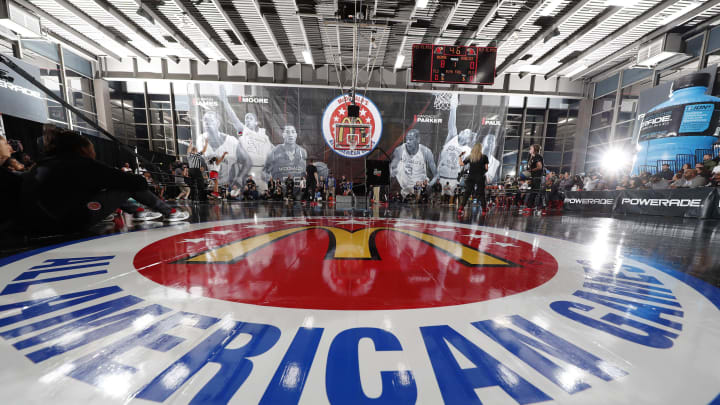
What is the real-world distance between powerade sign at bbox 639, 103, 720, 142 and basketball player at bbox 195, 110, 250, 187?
1432 centimetres

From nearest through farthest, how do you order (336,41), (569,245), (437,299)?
(437,299) → (569,245) → (336,41)

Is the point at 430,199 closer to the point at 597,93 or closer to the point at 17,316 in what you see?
the point at 597,93

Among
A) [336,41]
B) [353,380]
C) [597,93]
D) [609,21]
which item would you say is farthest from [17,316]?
[597,93]

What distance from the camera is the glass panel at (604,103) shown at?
10.8m

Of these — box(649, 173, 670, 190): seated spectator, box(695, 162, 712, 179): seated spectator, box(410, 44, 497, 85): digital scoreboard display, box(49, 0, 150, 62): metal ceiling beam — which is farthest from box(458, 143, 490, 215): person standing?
box(49, 0, 150, 62): metal ceiling beam

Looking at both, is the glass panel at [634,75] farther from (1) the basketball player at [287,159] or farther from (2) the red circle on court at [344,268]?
(1) the basketball player at [287,159]

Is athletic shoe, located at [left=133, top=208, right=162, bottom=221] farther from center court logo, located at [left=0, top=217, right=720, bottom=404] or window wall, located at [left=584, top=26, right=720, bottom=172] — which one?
window wall, located at [left=584, top=26, right=720, bottom=172]

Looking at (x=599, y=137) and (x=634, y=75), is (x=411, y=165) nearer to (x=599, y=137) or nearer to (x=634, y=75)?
(x=599, y=137)

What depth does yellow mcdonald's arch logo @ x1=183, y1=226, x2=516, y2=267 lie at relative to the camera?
180cm

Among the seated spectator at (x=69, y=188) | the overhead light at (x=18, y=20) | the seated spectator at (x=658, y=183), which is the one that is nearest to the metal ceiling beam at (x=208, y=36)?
the overhead light at (x=18, y=20)

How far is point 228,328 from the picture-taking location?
2.96 ft

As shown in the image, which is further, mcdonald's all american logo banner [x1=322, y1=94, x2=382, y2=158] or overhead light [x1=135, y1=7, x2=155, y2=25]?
mcdonald's all american logo banner [x1=322, y1=94, x2=382, y2=158]

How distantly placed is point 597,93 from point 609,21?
17.6ft

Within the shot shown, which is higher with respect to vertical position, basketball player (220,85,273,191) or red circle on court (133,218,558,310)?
basketball player (220,85,273,191)
